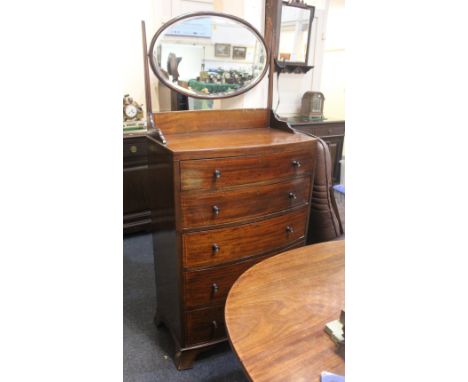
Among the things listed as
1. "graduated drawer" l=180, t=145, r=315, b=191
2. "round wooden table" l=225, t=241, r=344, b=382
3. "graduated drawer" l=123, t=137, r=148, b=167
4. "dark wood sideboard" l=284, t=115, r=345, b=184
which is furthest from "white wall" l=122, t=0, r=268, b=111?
"dark wood sideboard" l=284, t=115, r=345, b=184

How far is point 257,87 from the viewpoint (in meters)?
1.87

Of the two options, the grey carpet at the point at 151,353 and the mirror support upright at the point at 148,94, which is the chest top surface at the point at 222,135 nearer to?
the mirror support upright at the point at 148,94

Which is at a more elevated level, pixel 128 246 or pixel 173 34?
pixel 173 34

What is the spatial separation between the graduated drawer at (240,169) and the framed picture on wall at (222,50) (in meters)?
0.67

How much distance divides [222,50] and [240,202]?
0.84 m

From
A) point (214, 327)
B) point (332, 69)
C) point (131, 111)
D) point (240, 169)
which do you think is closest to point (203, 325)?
point (214, 327)

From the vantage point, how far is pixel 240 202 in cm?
148

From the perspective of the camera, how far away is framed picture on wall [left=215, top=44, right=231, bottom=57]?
1.76 metres

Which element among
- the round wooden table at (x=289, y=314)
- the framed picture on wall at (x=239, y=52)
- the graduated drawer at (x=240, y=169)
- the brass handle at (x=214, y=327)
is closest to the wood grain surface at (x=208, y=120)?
the framed picture on wall at (x=239, y=52)

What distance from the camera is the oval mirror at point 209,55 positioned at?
1.62 meters

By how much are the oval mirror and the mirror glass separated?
1.21 metres
